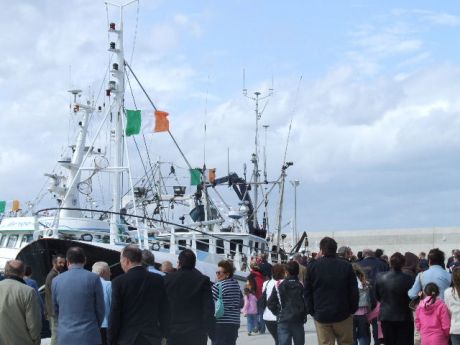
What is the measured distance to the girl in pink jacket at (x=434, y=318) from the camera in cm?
1023

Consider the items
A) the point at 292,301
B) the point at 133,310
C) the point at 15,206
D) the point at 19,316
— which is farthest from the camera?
the point at 15,206

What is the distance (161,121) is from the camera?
2480cm

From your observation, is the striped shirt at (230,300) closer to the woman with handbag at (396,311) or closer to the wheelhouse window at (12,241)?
the woman with handbag at (396,311)

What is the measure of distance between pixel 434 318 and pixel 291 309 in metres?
2.38

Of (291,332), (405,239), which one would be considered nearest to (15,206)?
(405,239)

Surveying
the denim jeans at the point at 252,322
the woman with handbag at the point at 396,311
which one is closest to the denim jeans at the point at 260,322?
the denim jeans at the point at 252,322

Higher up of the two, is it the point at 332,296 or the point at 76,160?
the point at 76,160

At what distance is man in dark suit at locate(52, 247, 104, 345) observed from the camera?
875 centimetres

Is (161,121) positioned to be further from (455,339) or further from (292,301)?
(455,339)

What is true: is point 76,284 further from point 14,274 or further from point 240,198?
point 240,198

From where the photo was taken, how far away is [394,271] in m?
11.3

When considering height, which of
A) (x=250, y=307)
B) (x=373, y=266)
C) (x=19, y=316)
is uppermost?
(x=373, y=266)

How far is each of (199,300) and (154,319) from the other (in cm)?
110

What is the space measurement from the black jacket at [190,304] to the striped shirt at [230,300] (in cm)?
124
